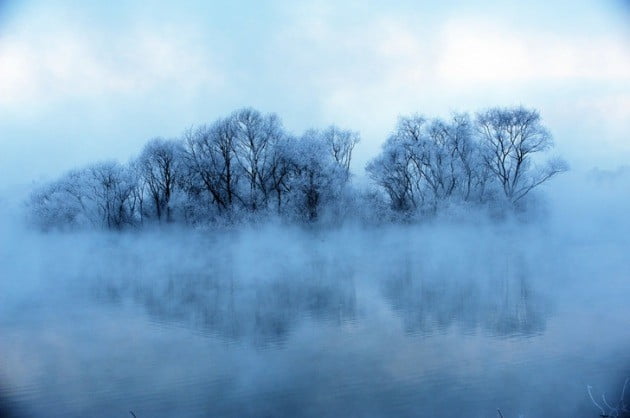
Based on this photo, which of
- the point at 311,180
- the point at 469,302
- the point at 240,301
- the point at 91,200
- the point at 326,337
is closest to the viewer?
the point at 326,337

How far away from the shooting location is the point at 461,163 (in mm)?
33438

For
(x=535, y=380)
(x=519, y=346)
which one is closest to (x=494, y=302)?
(x=519, y=346)

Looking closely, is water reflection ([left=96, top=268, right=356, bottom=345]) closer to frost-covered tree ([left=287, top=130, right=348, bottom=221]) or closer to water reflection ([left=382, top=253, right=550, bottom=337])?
water reflection ([left=382, top=253, right=550, bottom=337])

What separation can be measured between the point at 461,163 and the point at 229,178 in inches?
573

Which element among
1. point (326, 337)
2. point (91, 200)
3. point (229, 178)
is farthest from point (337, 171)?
point (326, 337)

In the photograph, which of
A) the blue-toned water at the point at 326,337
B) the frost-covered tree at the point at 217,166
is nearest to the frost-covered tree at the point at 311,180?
the frost-covered tree at the point at 217,166

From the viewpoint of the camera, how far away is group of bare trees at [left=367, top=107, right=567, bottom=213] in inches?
1300

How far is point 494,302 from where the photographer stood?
12055 millimetres

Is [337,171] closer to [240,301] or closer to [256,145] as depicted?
[256,145]

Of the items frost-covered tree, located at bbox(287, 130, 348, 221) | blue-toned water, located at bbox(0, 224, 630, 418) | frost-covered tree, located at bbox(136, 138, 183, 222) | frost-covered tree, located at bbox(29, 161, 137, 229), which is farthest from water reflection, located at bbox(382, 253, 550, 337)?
frost-covered tree, located at bbox(29, 161, 137, 229)

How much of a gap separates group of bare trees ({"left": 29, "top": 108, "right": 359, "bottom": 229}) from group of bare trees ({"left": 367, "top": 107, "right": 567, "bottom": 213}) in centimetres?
337

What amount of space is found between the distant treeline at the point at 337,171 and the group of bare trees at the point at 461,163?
0.06 metres

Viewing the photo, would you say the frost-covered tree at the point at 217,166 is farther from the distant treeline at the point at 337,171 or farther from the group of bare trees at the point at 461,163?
the group of bare trees at the point at 461,163

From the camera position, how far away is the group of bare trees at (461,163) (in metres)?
33.0
